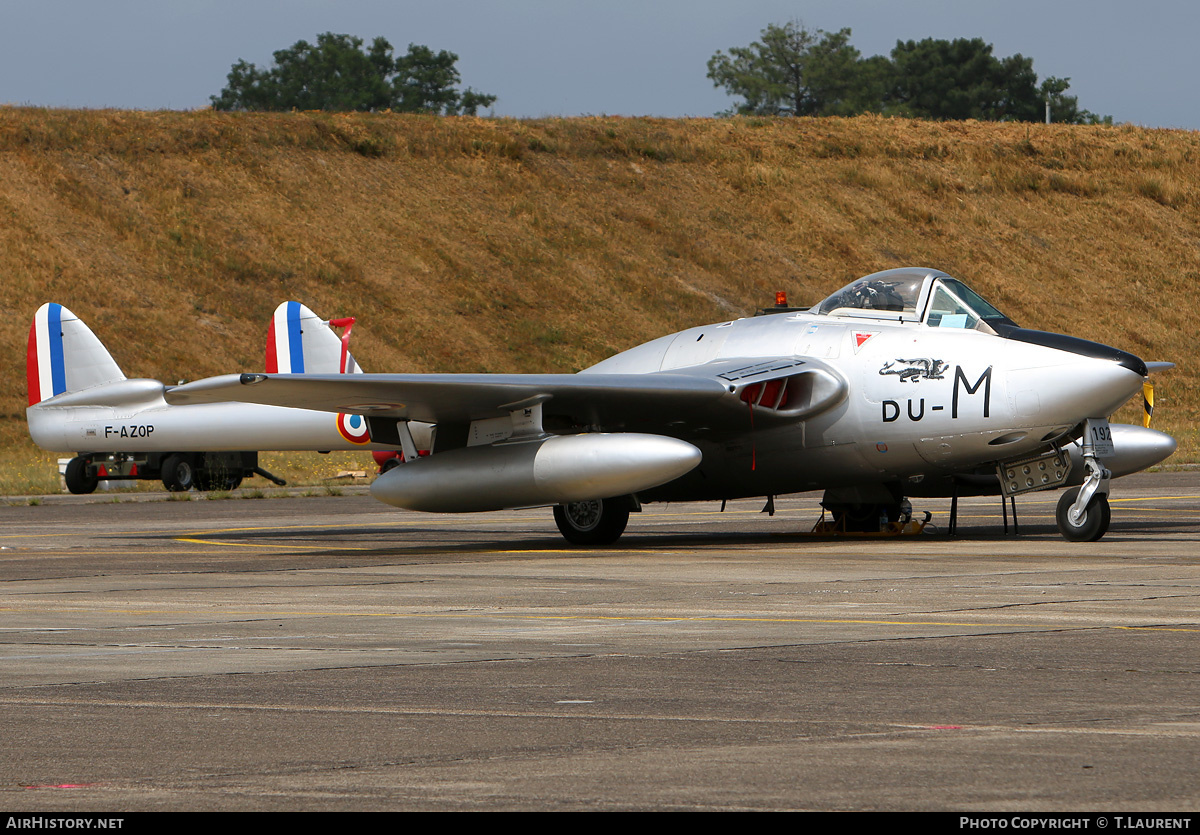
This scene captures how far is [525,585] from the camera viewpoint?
13.3 m

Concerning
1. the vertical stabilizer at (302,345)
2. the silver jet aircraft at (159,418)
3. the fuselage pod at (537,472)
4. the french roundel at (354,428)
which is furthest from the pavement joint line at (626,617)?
the vertical stabilizer at (302,345)

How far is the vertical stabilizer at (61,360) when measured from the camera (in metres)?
29.8

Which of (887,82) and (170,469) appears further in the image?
(887,82)

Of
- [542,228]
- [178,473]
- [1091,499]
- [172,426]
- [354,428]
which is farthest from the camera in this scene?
[542,228]

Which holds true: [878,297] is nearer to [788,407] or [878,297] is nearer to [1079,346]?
[788,407]

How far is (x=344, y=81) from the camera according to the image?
365 ft

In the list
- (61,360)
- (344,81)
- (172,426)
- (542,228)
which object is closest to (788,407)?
(172,426)

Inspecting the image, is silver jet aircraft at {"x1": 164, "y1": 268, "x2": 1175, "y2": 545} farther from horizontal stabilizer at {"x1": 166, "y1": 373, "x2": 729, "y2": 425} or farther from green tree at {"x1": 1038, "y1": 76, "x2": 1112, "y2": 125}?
green tree at {"x1": 1038, "y1": 76, "x2": 1112, "y2": 125}

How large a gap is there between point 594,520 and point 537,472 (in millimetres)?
1703

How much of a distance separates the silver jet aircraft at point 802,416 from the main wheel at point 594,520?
2 centimetres

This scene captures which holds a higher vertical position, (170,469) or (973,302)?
(973,302)

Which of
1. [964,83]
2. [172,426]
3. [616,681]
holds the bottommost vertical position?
[616,681]
